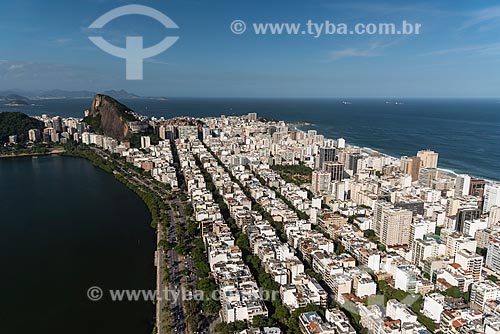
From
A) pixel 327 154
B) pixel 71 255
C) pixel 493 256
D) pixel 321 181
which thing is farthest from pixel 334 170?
pixel 71 255

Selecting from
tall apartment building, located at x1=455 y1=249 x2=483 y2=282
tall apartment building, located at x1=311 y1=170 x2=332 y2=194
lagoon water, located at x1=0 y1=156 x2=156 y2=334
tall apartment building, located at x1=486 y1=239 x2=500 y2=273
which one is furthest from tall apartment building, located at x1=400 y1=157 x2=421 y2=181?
lagoon water, located at x1=0 y1=156 x2=156 y2=334

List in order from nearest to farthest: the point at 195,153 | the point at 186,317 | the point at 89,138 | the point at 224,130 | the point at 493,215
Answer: the point at 186,317 → the point at 493,215 → the point at 195,153 → the point at 89,138 → the point at 224,130

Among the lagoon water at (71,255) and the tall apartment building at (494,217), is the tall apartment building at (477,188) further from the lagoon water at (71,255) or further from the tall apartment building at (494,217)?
the lagoon water at (71,255)

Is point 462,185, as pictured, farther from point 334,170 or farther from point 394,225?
point 394,225

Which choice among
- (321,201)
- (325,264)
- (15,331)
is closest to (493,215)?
(321,201)

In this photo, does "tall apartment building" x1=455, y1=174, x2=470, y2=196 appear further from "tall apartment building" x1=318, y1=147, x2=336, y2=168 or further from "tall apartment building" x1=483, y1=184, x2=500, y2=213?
"tall apartment building" x1=318, y1=147, x2=336, y2=168

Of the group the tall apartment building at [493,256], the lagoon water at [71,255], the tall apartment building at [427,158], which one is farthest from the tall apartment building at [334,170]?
the lagoon water at [71,255]

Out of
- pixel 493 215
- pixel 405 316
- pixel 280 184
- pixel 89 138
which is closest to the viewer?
pixel 405 316

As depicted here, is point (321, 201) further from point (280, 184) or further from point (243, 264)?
point (243, 264)
